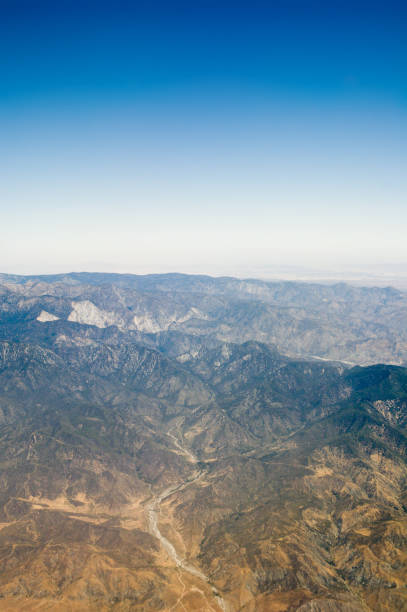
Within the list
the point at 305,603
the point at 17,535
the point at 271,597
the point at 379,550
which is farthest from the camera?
the point at 17,535

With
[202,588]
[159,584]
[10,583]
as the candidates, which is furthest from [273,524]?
[10,583]

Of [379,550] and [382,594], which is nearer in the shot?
[382,594]

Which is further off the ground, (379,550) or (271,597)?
(379,550)

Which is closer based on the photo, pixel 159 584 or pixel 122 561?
pixel 159 584

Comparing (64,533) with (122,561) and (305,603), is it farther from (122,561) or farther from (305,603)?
(305,603)

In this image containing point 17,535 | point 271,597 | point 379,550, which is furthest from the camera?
point 17,535

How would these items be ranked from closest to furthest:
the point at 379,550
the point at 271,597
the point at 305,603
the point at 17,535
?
the point at 305,603
the point at 271,597
the point at 379,550
the point at 17,535

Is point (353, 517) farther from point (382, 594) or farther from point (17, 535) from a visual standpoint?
point (17, 535)

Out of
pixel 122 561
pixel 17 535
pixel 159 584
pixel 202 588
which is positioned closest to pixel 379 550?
pixel 202 588

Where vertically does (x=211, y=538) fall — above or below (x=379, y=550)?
below
